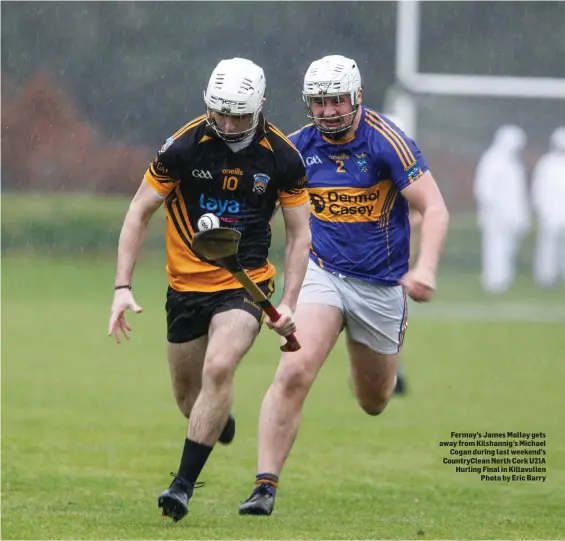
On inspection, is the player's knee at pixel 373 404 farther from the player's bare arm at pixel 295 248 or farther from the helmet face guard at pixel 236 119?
the helmet face guard at pixel 236 119

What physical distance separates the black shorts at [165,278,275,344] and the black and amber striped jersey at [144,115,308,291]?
0.13 ft

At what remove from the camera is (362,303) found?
7.91 meters

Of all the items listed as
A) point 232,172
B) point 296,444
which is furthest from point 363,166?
point 296,444

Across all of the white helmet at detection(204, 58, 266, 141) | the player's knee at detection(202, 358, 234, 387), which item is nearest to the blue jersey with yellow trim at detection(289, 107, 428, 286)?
the white helmet at detection(204, 58, 266, 141)

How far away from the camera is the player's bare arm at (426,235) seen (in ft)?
22.0

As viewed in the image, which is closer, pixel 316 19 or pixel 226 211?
pixel 226 211

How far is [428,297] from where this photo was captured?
6.73 meters

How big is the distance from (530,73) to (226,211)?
1526cm

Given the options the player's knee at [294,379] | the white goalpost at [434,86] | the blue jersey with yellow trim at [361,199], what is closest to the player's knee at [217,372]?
the player's knee at [294,379]

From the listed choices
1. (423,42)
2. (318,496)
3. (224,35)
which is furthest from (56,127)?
(318,496)

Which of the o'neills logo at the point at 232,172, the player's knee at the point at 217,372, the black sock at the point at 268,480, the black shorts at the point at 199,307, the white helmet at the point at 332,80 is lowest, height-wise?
the black sock at the point at 268,480

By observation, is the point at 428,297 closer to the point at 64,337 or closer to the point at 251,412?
the point at 251,412

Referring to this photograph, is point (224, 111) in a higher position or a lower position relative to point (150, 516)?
higher

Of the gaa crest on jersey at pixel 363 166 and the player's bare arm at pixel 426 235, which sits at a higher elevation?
the gaa crest on jersey at pixel 363 166
